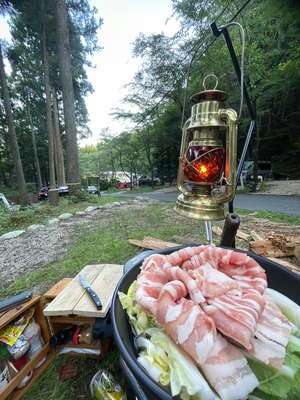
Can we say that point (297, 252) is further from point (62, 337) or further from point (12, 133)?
point (12, 133)

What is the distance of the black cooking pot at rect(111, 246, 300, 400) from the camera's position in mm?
490

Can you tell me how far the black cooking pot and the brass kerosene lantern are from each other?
386 millimetres

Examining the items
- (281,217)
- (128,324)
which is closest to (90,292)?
(128,324)

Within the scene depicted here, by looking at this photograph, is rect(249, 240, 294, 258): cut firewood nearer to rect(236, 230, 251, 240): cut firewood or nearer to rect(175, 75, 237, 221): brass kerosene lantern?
rect(236, 230, 251, 240): cut firewood

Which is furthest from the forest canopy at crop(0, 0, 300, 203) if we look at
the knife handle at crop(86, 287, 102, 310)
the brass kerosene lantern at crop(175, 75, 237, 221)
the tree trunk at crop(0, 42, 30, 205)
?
the tree trunk at crop(0, 42, 30, 205)

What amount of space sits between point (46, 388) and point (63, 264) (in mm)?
1842

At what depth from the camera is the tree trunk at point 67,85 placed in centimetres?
853

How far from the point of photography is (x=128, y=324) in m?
0.72

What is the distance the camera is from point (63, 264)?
3078mm

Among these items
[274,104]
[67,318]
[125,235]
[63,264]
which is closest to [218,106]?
[67,318]

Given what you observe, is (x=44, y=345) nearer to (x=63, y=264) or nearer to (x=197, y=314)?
(x=63, y=264)

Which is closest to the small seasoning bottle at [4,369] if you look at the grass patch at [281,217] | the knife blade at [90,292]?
the knife blade at [90,292]

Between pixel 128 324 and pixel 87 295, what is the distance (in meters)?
0.97

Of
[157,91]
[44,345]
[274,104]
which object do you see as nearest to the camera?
[44,345]
